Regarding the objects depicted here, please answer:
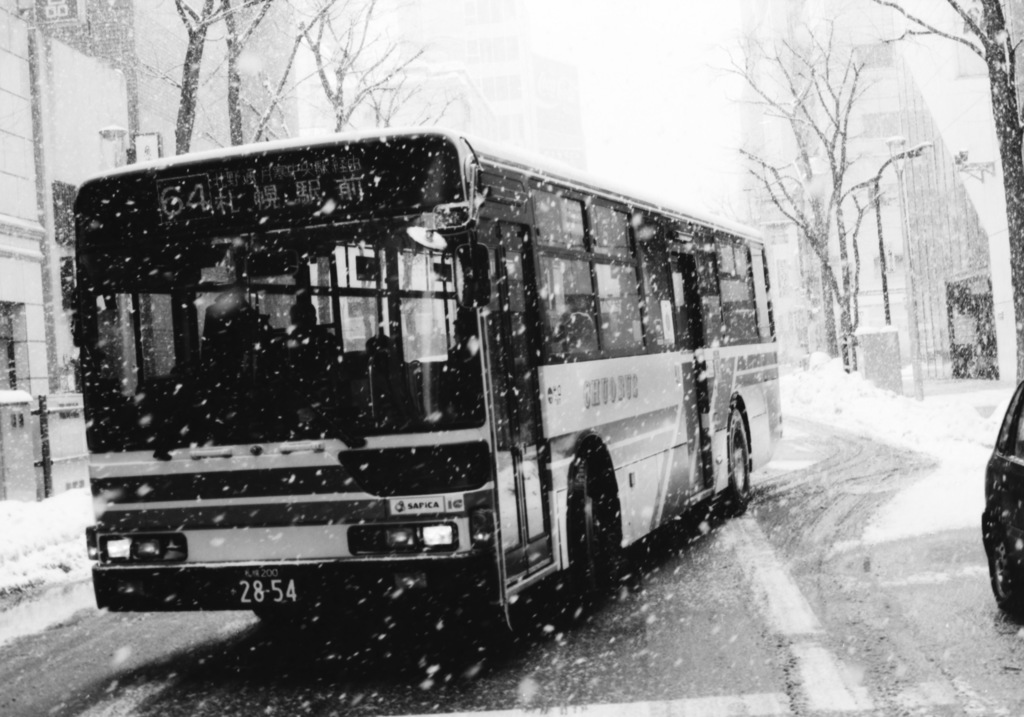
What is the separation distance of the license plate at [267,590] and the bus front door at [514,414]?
44.9 inches

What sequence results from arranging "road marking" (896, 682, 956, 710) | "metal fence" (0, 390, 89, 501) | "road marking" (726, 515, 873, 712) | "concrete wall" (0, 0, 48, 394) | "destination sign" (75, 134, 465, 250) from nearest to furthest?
1. "road marking" (896, 682, 956, 710)
2. "road marking" (726, 515, 873, 712)
3. "destination sign" (75, 134, 465, 250)
4. "metal fence" (0, 390, 89, 501)
5. "concrete wall" (0, 0, 48, 394)

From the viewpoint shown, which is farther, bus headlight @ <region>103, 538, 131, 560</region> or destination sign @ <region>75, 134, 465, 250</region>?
bus headlight @ <region>103, 538, 131, 560</region>

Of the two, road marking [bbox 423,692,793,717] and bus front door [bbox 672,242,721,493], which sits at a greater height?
bus front door [bbox 672,242,721,493]

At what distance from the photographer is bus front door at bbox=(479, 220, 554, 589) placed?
6660 millimetres

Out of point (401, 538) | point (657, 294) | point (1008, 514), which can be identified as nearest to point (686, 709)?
point (401, 538)

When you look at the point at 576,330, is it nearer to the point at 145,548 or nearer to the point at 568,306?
the point at 568,306

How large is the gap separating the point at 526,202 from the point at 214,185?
6.13 feet

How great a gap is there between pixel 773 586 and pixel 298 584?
369 cm

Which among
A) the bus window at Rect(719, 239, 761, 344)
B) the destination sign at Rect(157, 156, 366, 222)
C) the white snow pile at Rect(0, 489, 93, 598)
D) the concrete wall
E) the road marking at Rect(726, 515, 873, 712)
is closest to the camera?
the road marking at Rect(726, 515, 873, 712)

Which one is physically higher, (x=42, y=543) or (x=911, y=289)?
(x=911, y=289)

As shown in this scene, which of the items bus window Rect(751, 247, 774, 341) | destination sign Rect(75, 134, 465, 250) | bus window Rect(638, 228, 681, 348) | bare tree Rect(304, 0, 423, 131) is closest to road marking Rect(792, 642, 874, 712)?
destination sign Rect(75, 134, 465, 250)

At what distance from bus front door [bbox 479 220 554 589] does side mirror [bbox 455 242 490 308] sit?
388 millimetres

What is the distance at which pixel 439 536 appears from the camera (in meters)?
6.38

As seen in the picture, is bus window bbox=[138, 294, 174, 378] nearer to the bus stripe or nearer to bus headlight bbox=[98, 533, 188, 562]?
the bus stripe
